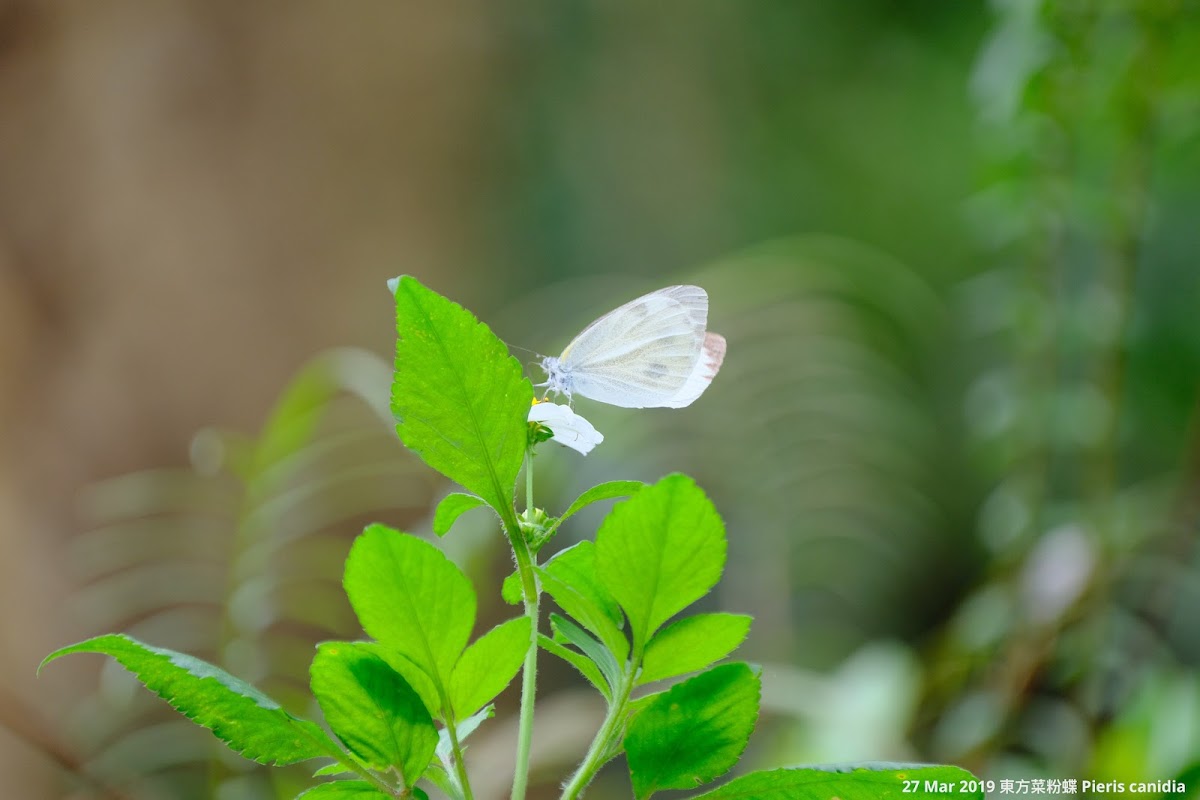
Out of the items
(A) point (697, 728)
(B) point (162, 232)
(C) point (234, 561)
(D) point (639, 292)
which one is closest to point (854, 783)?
(A) point (697, 728)

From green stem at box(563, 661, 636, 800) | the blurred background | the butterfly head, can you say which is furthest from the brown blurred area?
green stem at box(563, 661, 636, 800)

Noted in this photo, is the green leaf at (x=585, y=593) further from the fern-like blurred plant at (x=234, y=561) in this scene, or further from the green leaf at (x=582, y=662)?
the fern-like blurred plant at (x=234, y=561)

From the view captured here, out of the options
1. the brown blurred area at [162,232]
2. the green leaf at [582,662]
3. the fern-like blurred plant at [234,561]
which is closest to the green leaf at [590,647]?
the green leaf at [582,662]

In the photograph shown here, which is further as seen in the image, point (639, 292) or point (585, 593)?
point (639, 292)

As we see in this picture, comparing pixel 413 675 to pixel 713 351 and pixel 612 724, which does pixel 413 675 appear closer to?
pixel 612 724

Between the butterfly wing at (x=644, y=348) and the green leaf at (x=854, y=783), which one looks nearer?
the green leaf at (x=854, y=783)

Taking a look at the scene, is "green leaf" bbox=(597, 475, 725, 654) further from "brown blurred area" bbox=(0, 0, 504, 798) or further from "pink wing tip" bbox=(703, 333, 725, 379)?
"brown blurred area" bbox=(0, 0, 504, 798)

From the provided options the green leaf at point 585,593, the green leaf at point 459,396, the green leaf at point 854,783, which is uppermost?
the green leaf at point 459,396
